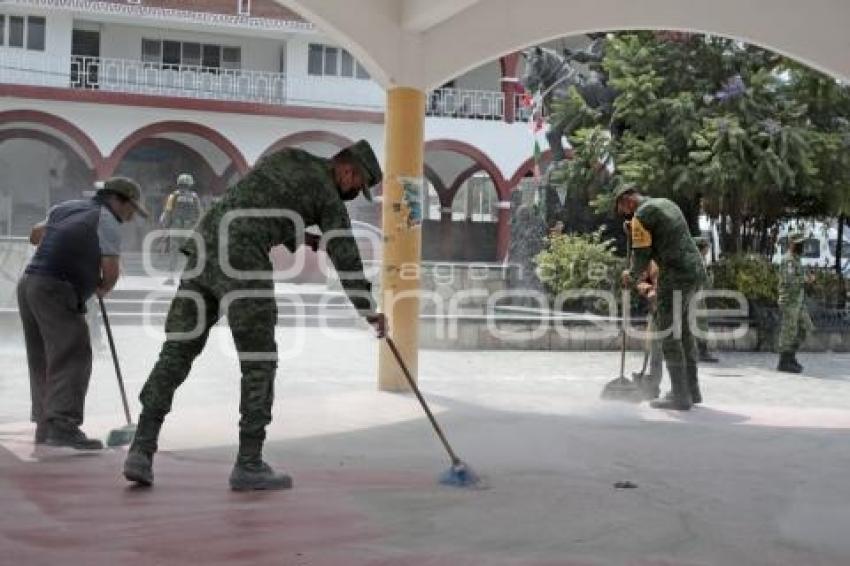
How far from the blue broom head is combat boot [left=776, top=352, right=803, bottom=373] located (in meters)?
7.59

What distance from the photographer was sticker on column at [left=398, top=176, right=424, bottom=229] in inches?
302

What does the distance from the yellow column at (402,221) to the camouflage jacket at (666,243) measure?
177cm

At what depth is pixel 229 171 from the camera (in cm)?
2405

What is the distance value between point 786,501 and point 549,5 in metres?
4.80

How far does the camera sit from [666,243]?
7.13 metres

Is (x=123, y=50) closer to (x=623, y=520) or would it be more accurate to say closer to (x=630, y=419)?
(x=630, y=419)

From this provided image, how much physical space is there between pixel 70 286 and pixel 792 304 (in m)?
8.30

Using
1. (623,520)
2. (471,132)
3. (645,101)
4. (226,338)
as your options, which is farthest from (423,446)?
(471,132)

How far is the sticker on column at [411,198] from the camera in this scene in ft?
25.1

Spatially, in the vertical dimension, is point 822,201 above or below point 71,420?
above

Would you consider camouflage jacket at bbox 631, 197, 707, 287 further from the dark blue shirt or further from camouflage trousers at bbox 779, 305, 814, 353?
camouflage trousers at bbox 779, 305, 814, 353

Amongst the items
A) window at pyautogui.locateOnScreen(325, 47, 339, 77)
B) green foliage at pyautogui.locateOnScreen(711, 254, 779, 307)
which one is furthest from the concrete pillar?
green foliage at pyautogui.locateOnScreen(711, 254, 779, 307)

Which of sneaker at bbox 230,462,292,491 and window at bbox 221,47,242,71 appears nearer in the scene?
sneaker at bbox 230,462,292,491

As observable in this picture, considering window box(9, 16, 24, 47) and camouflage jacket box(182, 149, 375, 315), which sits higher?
window box(9, 16, 24, 47)
